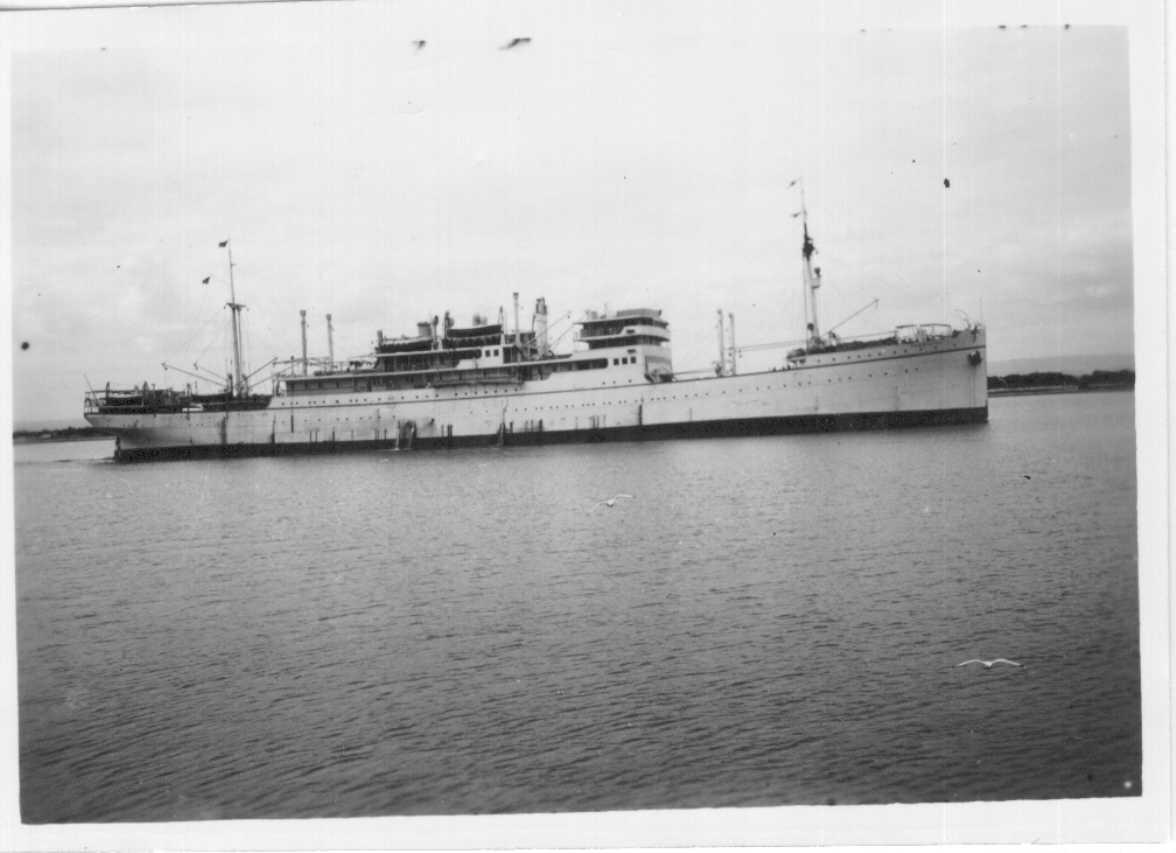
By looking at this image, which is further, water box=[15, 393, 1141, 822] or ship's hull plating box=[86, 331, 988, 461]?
ship's hull plating box=[86, 331, 988, 461]

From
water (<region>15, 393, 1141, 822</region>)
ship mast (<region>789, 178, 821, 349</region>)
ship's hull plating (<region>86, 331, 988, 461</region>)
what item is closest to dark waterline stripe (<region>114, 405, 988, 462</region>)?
ship's hull plating (<region>86, 331, 988, 461</region>)

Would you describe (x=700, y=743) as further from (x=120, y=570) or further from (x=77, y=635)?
(x=120, y=570)

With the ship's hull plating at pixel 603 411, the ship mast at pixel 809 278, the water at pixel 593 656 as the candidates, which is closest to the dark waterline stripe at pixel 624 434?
the ship's hull plating at pixel 603 411

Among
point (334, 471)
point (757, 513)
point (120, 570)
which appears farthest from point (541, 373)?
point (120, 570)

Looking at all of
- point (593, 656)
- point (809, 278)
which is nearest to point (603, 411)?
point (809, 278)

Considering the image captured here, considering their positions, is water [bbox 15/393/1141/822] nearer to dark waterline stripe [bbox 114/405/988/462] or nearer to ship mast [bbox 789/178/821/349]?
ship mast [bbox 789/178/821/349]

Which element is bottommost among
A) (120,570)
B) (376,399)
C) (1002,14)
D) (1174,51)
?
(120,570)
